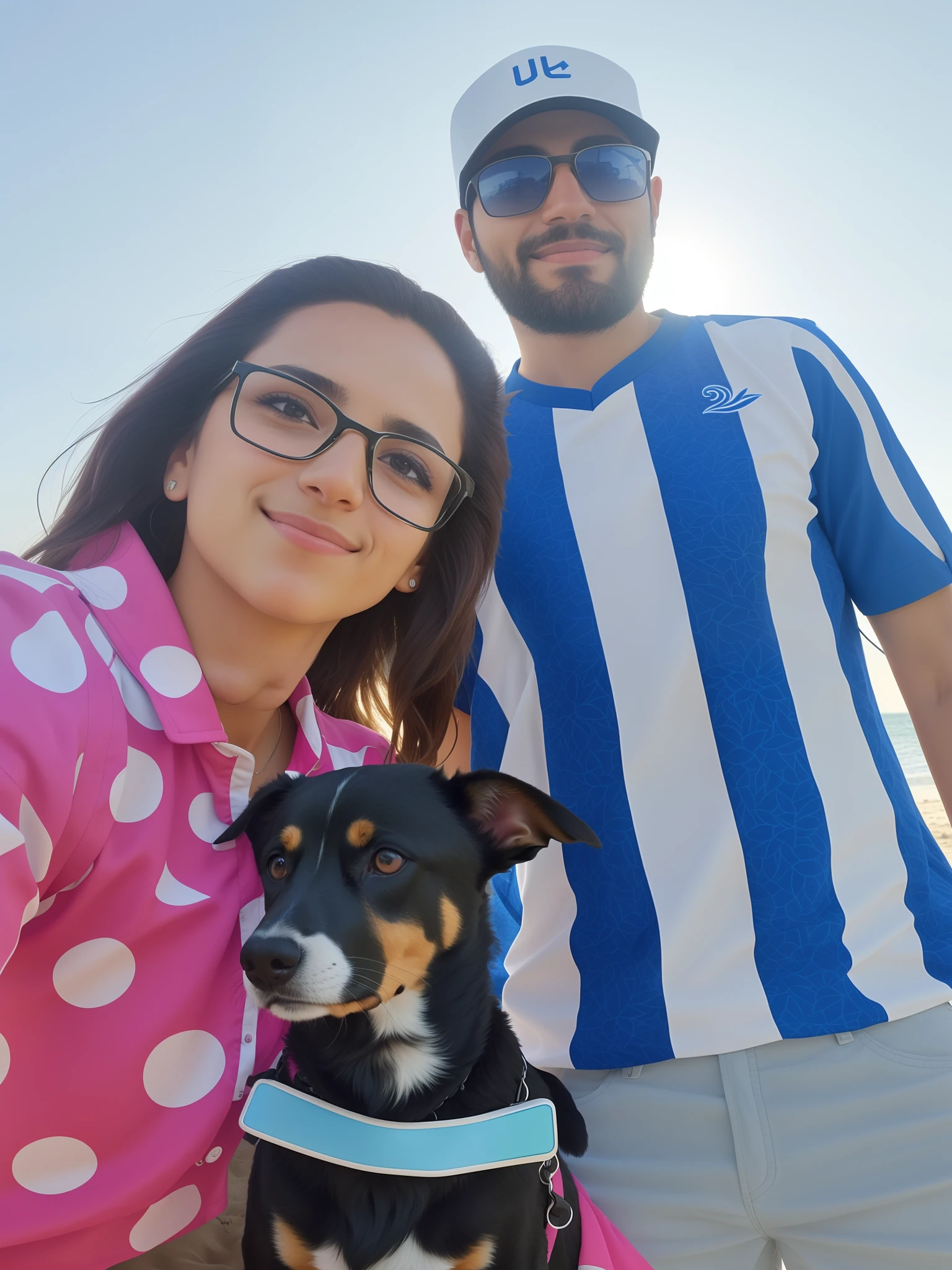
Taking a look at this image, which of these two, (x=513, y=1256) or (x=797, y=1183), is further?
(x=797, y=1183)

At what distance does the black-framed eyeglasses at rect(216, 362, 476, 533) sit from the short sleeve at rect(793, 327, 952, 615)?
1.16 metres

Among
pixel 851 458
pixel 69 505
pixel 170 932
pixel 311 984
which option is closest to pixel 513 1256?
pixel 311 984

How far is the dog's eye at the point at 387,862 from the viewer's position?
1901 millimetres

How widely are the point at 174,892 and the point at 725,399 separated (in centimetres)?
195

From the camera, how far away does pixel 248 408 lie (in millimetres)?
1914

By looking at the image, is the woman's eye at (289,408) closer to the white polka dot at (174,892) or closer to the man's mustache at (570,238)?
the white polka dot at (174,892)

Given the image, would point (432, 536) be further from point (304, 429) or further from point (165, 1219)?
point (165, 1219)

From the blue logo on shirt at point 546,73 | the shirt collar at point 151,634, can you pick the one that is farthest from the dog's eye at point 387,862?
the blue logo on shirt at point 546,73

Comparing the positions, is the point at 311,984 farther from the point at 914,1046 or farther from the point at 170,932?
the point at 914,1046

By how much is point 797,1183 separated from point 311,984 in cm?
125

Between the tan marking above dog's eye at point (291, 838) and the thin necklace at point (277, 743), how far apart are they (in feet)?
1.28

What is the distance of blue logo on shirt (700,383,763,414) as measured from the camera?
2.47 meters

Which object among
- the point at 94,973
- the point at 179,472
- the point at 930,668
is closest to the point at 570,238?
the point at 179,472

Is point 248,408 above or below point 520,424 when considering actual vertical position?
above
